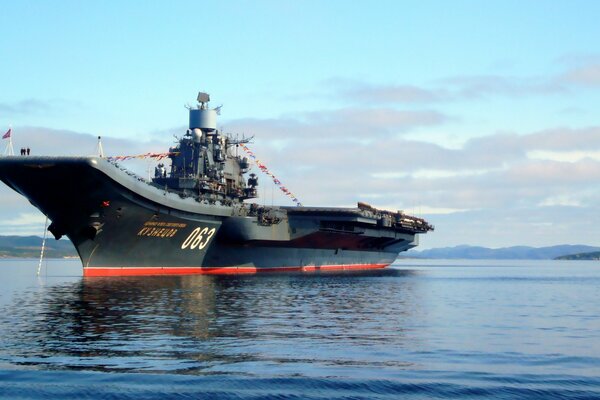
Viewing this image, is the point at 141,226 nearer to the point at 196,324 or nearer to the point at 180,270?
the point at 180,270

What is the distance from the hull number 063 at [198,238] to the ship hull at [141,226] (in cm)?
10

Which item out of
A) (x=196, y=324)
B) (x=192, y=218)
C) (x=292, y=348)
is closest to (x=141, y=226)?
(x=192, y=218)

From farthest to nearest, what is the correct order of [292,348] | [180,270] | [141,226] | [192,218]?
[180,270]
[192,218]
[141,226]
[292,348]

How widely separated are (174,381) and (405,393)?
14.1 feet

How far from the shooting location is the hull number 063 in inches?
1991

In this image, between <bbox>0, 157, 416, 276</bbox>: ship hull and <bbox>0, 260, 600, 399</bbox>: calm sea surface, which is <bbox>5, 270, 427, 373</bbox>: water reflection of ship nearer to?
<bbox>0, 260, 600, 399</bbox>: calm sea surface

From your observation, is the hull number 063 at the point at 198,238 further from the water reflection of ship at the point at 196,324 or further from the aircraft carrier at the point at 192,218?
the water reflection of ship at the point at 196,324

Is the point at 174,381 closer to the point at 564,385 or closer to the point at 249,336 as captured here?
the point at 249,336

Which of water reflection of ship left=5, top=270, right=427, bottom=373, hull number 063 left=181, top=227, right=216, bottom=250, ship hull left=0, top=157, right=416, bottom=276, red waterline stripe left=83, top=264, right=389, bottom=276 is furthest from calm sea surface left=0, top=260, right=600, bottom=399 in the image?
hull number 063 left=181, top=227, right=216, bottom=250

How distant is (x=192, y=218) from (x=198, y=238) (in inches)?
87.9

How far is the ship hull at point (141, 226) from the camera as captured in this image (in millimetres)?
41500

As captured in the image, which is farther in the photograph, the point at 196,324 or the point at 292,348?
the point at 196,324

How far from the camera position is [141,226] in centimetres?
4647

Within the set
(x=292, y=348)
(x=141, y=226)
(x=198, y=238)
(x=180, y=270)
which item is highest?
(x=141, y=226)
